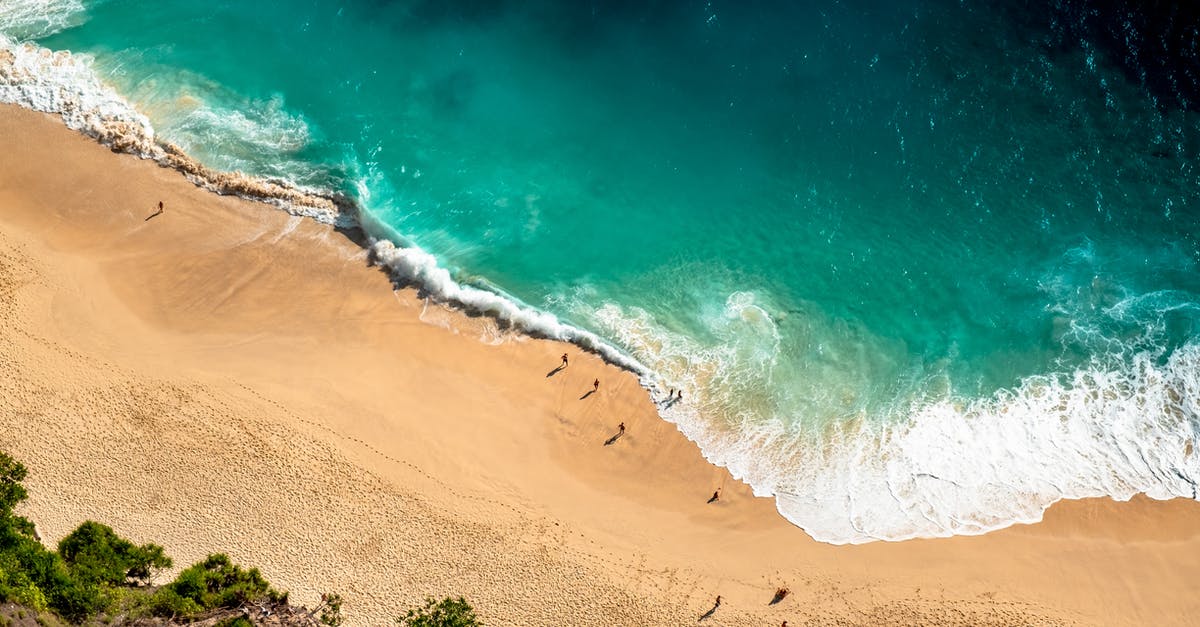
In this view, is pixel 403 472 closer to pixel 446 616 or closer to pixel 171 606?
pixel 446 616

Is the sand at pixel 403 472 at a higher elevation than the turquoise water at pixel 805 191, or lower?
lower

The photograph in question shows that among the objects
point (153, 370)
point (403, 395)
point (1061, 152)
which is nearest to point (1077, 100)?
point (1061, 152)

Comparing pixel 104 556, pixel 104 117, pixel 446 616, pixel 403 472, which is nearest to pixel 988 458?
pixel 446 616

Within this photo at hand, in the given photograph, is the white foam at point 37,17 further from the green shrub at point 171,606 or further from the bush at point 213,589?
the green shrub at point 171,606

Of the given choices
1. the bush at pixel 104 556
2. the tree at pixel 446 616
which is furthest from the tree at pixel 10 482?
the tree at pixel 446 616

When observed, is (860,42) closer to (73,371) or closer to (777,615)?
(777,615)

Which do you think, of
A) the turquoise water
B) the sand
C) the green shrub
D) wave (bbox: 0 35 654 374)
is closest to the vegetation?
the green shrub
